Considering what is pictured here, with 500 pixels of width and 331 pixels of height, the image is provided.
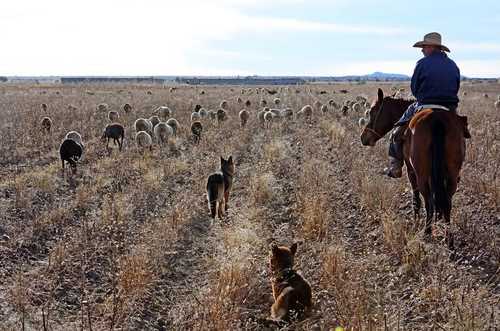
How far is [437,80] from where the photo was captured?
7.21 m

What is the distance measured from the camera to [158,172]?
41.1 ft

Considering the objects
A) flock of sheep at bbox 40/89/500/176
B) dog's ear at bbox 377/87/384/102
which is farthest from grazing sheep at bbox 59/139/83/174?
dog's ear at bbox 377/87/384/102

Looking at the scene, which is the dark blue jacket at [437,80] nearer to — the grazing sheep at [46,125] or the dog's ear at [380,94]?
the dog's ear at [380,94]

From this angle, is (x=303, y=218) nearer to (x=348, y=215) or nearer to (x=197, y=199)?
(x=348, y=215)

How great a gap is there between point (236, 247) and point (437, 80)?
11.7ft

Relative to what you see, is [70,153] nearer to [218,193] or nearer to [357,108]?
[218,193]

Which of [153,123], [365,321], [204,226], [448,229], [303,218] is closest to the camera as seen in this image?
[365,321]

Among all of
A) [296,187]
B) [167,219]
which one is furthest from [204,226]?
[296,187]

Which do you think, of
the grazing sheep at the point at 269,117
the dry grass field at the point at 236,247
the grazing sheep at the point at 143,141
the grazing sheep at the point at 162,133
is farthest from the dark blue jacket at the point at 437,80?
the grazing sheep at the point at 269,117

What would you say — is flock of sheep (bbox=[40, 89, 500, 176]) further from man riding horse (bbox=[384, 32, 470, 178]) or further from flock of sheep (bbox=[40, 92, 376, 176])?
man riding horse (bbox=[384, 32, 470, 178])

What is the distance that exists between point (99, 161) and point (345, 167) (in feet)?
22.1

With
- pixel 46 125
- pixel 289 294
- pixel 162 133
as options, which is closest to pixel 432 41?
pixel 289 294

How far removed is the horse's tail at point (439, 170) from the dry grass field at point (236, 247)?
433 millimetres

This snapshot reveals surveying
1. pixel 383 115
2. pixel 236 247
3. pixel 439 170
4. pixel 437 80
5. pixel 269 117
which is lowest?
pixel 236 247
